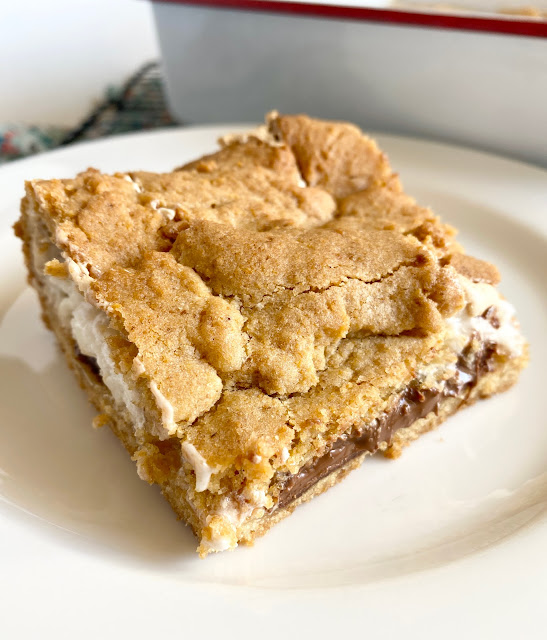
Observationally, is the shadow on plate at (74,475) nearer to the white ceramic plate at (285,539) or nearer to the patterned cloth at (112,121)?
the white ceramic plate at (285,539)

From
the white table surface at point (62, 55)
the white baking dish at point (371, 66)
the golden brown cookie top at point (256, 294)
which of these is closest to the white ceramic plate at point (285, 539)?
the golden brown cookie top at point (256, 294)

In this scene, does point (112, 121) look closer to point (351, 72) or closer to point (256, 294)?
point (351, 72)

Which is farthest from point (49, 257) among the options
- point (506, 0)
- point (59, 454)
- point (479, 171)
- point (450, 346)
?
point (506, 0)

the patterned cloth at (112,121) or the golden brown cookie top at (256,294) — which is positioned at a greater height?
the golden brown cookie top at (256,294)

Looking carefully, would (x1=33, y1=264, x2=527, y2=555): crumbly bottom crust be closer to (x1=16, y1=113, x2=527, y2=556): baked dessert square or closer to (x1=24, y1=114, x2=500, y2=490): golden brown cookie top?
(x1=16, y1=113, x2=527, y2=556): baked dessert square

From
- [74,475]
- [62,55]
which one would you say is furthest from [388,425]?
[62,55]

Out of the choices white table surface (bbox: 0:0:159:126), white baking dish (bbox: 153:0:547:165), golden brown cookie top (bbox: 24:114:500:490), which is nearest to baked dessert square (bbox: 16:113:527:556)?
golden brown cookie top (bbox: 24:114:500:490)
